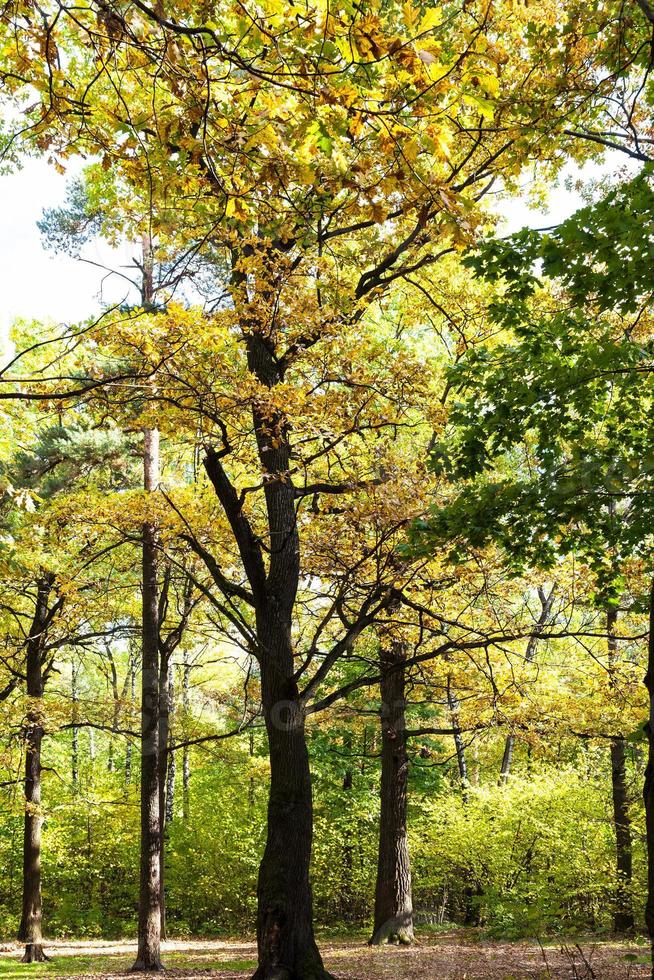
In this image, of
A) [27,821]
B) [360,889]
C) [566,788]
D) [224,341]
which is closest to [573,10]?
[224,341]

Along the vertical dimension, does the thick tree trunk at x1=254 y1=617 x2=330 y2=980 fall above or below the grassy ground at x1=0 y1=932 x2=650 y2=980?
above

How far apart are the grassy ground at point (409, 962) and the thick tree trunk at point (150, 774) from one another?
0.49 meters

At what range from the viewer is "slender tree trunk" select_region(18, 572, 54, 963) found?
40.3 feet

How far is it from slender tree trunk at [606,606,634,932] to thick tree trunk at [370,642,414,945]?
128 inches

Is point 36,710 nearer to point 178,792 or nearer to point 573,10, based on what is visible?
point 573,10

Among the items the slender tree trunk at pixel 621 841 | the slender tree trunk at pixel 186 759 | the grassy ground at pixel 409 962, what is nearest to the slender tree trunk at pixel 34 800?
the grassy ground at pixel 409 962

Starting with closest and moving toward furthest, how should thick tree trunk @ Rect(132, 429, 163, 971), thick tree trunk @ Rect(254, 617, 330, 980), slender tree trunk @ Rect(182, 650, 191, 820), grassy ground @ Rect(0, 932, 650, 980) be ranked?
thick tree trunk @ Rect(254, 617, 330, 980) < grassy ground @ Rect(0, 932, 650, 980) < thick tree trunk @ Rect(132, 429, 163, 971) < slender tree trunk @ Rect(182, 650, 191, 820)

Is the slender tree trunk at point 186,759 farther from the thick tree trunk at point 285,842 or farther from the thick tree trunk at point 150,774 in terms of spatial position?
the thick tree trunk at point 285,842

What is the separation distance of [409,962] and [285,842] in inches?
155

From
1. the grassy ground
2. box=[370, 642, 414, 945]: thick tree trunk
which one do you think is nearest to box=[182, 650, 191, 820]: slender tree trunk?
the grassy ground

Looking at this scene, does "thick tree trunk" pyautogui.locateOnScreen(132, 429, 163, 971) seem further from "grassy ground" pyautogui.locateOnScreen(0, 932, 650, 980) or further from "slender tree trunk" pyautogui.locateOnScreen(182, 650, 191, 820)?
"slender tree trunk" pyautogui.locateOnScreen(182, 650, 191, 820)

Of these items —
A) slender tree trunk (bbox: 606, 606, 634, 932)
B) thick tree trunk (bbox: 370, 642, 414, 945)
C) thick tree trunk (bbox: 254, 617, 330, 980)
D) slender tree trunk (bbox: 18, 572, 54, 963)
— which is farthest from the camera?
slender tree trunk (bbox: 18, 572, 54, 963)

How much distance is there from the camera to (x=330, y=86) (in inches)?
104

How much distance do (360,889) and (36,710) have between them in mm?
9082
